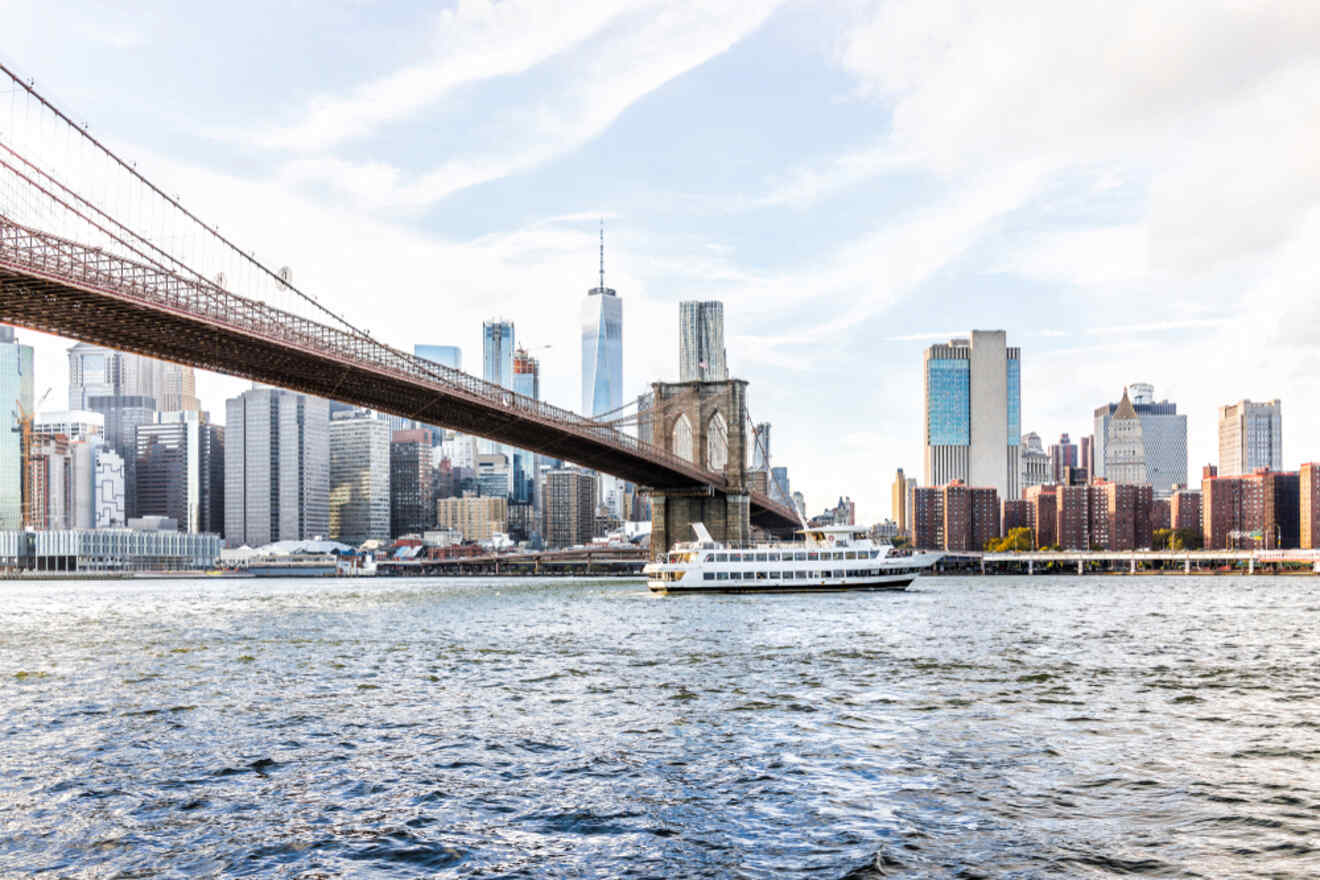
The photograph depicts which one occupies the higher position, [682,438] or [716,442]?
[682,438]

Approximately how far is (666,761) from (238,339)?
114 feet

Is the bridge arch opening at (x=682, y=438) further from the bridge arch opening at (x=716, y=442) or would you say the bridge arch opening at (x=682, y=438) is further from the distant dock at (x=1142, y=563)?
the distant dock at (x=1142, y=563)

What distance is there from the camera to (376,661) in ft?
99.9

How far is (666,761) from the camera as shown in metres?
16.5

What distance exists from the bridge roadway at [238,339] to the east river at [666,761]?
1229 cm

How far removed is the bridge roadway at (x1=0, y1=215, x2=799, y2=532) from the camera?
120 ft

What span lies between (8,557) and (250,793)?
20833 centimetres

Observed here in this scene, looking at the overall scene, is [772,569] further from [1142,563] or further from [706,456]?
[1142,563]

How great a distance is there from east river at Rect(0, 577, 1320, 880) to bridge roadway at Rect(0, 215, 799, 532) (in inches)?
484

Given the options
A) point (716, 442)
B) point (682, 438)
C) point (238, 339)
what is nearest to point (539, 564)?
point (682, 438)

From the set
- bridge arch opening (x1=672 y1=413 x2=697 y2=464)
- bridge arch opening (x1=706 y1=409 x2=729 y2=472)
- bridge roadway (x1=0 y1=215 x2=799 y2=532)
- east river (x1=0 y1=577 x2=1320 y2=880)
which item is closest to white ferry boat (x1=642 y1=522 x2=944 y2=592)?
bridge roadway (x1=0 y1=215 x2=799 y2=532)

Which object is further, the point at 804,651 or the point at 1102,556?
the point at 1102,556

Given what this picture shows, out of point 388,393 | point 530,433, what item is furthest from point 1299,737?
point 530,433

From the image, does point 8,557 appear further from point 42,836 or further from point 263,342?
point 42,836
